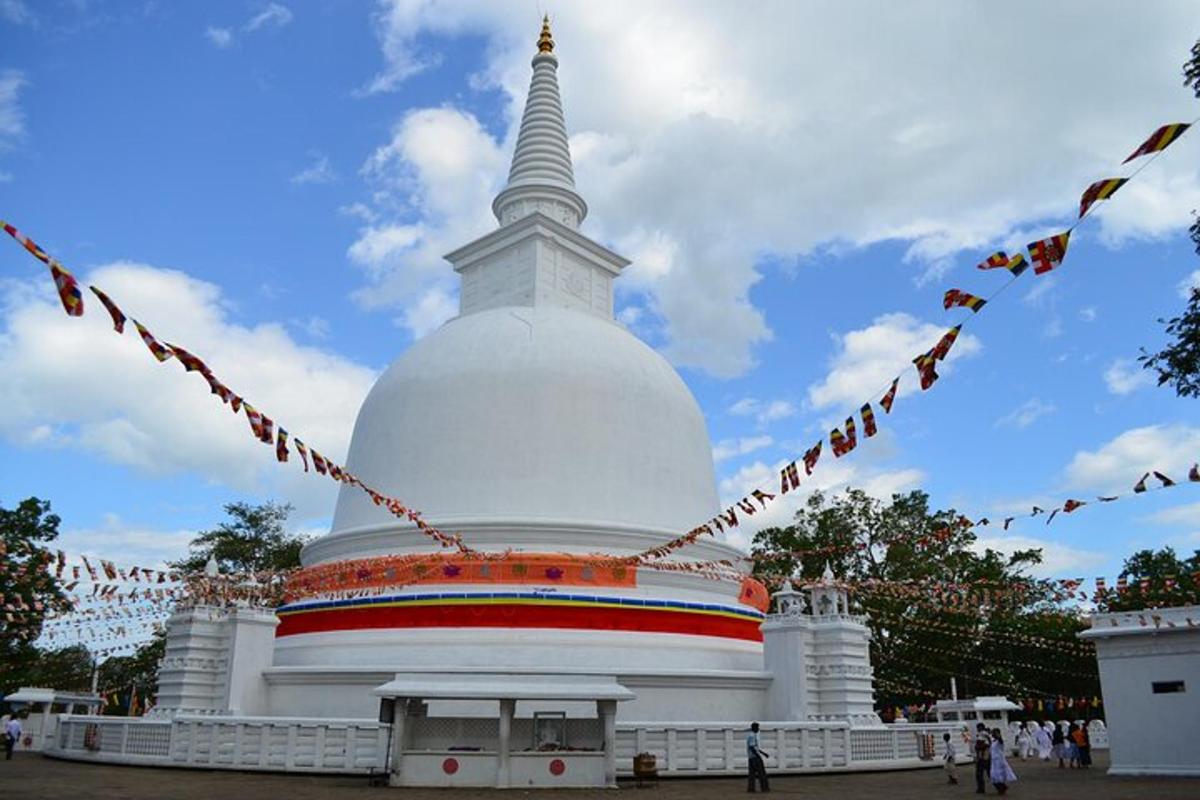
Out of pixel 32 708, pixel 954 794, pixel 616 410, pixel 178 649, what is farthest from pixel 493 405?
pixel 32 708

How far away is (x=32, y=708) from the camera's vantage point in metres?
30.9

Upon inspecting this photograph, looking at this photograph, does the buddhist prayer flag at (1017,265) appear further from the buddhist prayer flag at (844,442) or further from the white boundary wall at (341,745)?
the white boundary wall at (341,745)

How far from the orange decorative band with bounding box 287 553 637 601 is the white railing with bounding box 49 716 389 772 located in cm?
536

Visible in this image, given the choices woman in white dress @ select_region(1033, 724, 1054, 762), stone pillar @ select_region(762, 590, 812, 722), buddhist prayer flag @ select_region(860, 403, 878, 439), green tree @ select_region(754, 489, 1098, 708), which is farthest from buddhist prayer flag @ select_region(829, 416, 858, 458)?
green tree @ select_region(754, 489, 1098, 708)

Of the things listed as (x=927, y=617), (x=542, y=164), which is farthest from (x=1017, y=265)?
(x=927, y=617)

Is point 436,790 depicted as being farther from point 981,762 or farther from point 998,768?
point 998,768

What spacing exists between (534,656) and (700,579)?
17.5 feet

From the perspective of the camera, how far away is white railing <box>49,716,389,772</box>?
17094mm

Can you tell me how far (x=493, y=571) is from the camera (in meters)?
22.2

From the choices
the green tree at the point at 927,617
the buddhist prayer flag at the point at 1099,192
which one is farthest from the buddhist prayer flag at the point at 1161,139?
the green tree at the point at 927,617

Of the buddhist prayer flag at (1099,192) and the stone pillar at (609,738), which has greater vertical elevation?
the buddhist prayer flag at (1099,192)

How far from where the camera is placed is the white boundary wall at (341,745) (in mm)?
17156

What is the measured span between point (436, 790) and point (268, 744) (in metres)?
4.21

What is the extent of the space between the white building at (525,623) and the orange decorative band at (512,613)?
0.16 ft
